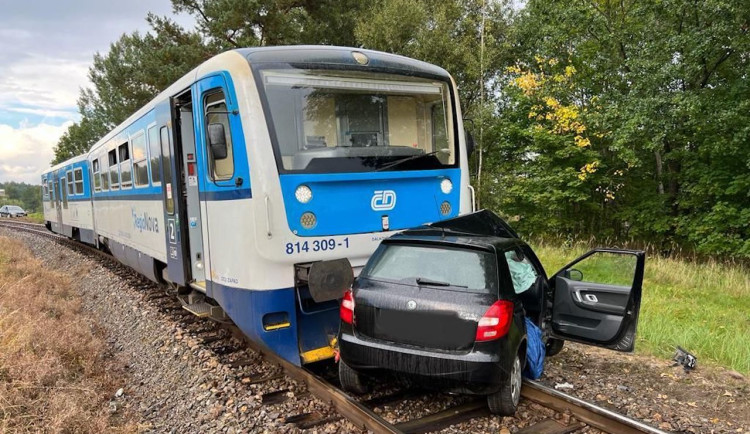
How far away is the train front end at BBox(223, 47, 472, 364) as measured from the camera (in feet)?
15.4

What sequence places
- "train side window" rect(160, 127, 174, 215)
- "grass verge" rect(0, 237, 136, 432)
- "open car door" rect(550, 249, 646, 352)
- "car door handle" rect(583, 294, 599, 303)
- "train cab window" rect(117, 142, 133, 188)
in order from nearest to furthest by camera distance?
"grass verge" rect(0, 237, 136, 432) → "open car door" rect(550, 249, 646, 352) → "car door handle" rect(583, 294, 599, 303) → "train side window" rect(160, 127, 174, 215) → "train cab window" rect(117, 142, 133, 188)

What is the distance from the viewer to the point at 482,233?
5055 millimetres

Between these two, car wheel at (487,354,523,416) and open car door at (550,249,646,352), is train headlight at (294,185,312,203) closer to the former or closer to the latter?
car wheel at (487,354,523,416)

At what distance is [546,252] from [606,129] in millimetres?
4268

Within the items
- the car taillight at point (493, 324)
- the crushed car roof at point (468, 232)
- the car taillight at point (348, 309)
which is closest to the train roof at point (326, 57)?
the crushed car roof at point (468, 232)

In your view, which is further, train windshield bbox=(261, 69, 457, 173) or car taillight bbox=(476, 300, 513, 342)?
train windshield bbox=(261, 69, 457, 173)

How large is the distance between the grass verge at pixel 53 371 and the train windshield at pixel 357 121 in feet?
9.02

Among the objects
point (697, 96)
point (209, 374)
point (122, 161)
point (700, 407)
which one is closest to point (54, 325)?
point (209, 374)

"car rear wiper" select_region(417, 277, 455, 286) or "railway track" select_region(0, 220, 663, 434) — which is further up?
"car rear wiper" select_region(417, 277, 455, 286)

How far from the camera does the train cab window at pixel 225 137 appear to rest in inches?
192

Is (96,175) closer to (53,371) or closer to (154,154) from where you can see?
(154,154)

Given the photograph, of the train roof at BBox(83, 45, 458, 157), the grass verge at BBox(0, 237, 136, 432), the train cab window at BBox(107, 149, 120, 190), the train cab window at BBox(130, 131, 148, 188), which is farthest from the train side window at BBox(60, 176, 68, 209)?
the train roof at BBox(83, 45, 458, 157)

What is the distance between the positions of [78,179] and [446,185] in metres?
13.1

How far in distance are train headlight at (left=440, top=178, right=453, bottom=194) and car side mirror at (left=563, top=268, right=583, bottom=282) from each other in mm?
1537
